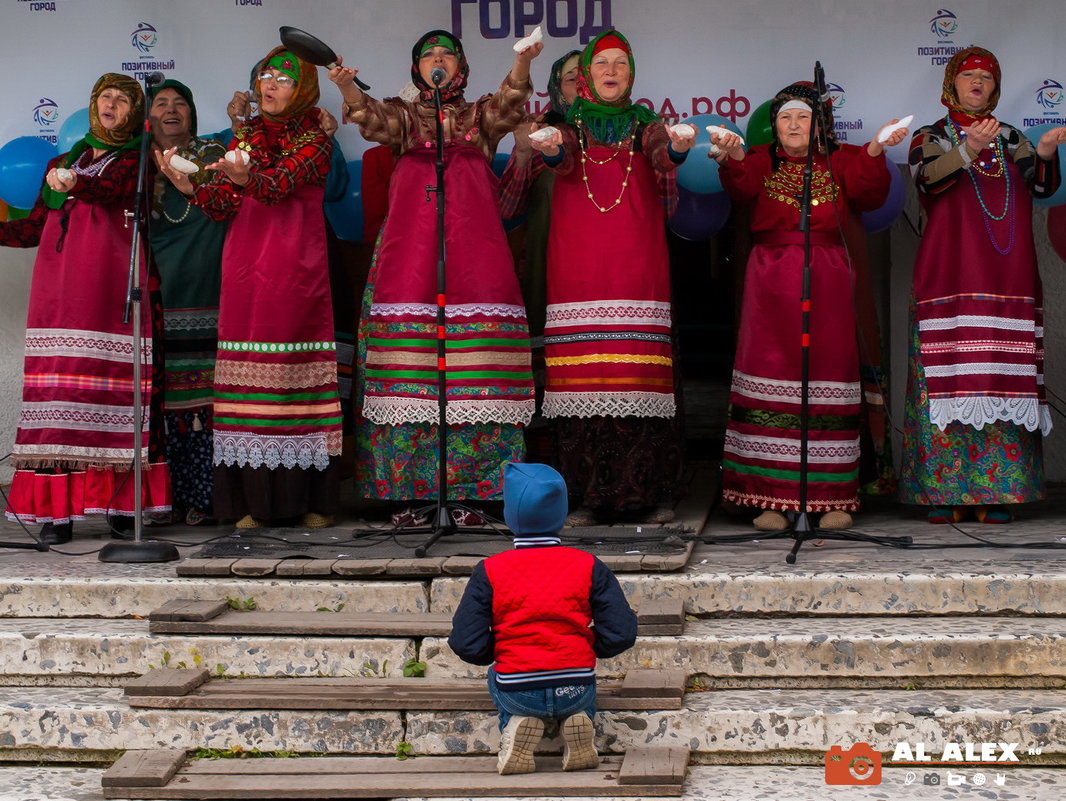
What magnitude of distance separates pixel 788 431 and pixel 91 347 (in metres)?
2.69

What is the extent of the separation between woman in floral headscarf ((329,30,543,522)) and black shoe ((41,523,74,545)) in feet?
4.08

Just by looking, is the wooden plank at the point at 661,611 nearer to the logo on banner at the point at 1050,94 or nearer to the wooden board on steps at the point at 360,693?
the wooden board on steps at the point at 360,693

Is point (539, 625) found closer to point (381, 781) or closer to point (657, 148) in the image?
point (381, 781)

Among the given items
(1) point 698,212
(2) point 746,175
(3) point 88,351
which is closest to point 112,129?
(3) point 88,351

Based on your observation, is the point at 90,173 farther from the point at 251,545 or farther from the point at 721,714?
the point at 721,714

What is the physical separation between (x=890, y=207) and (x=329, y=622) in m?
2.85

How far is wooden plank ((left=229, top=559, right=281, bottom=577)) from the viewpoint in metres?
4.89

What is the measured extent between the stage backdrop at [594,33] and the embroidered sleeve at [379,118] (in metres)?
0.57

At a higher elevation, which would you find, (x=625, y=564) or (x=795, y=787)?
(x=625, y=564)

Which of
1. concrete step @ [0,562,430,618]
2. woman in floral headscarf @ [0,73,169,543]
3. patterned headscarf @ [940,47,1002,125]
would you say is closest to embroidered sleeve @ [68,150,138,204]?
woman in floral headscarf @ [0,73,169,543]

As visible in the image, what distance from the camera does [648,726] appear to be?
4.16m

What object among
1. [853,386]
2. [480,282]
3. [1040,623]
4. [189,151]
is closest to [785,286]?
[853,386]

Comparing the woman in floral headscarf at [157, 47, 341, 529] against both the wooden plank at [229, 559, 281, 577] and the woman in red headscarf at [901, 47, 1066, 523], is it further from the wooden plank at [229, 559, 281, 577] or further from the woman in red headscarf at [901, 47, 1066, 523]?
the woman in red headscarf at [901, 47, 1066, 523]

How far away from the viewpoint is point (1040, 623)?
4.51m
